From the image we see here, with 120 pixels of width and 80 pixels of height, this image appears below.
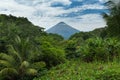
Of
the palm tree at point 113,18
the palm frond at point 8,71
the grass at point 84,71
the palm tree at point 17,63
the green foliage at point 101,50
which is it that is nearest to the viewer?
the grass at point 84,71

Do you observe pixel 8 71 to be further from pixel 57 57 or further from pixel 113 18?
pixel 113 18

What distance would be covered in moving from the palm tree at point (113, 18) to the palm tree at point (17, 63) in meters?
10.8

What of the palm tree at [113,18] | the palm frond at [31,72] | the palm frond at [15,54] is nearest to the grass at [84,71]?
the palm frond at [31,72]

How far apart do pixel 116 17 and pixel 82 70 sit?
1037 cm

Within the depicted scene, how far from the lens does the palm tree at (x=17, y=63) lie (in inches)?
931

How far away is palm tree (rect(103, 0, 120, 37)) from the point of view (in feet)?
105

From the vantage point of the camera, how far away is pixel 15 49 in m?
24.6

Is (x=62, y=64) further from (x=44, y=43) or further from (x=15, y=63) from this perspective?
(x=15, y=63)

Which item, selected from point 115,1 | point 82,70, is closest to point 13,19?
point 115,1

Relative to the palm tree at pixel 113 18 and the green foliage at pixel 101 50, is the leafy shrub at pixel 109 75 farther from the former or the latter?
→ the palm tree at pixel 113 18

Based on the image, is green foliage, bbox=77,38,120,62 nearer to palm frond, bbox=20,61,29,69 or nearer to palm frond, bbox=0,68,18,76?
palm frond, bbox=20,61,29,69

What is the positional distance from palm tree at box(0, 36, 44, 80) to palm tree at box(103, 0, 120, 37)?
427 inches

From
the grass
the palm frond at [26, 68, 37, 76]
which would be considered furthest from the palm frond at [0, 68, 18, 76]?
the grass

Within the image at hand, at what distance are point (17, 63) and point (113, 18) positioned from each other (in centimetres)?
1244
